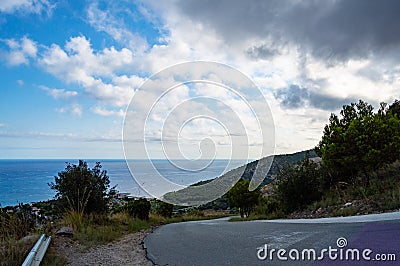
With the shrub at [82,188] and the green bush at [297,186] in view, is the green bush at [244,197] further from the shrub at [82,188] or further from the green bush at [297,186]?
the shrub at [82,188]

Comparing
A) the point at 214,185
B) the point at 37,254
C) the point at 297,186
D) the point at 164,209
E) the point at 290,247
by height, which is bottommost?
the point at 164,209

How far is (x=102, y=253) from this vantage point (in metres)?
6.48

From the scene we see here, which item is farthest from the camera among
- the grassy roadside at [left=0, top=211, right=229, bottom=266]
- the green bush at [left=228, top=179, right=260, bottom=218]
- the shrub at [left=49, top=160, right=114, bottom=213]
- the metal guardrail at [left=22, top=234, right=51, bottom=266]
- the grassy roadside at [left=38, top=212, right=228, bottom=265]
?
the green bush at [left=228, top=179, right=260, bottom=218]

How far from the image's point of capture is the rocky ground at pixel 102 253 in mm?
5684

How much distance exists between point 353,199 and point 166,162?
751 cm

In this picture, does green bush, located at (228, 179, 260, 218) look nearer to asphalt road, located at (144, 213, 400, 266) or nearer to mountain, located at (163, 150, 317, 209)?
mountain, located at (163, 150, 317, 209)

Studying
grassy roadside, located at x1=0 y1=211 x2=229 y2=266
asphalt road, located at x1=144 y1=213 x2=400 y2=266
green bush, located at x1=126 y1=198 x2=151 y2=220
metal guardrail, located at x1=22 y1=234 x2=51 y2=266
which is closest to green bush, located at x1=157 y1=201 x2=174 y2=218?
green bush, located at x1=126 y1=198 x2=151 y2=220

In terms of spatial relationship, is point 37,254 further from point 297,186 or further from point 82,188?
point 297,186

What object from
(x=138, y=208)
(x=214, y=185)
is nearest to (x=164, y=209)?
(x=214, y=185)

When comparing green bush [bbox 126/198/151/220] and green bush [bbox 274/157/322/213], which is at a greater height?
green bush [bbox 274/157/322/213]

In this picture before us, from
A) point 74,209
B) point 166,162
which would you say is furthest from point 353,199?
point 74,209

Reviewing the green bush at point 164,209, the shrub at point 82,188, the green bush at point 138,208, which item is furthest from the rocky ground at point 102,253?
the green bush at point 164,209

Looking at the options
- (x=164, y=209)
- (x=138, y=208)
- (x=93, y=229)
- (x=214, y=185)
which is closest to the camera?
(x=93, y=229)

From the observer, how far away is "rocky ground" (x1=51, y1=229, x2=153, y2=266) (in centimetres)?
568
